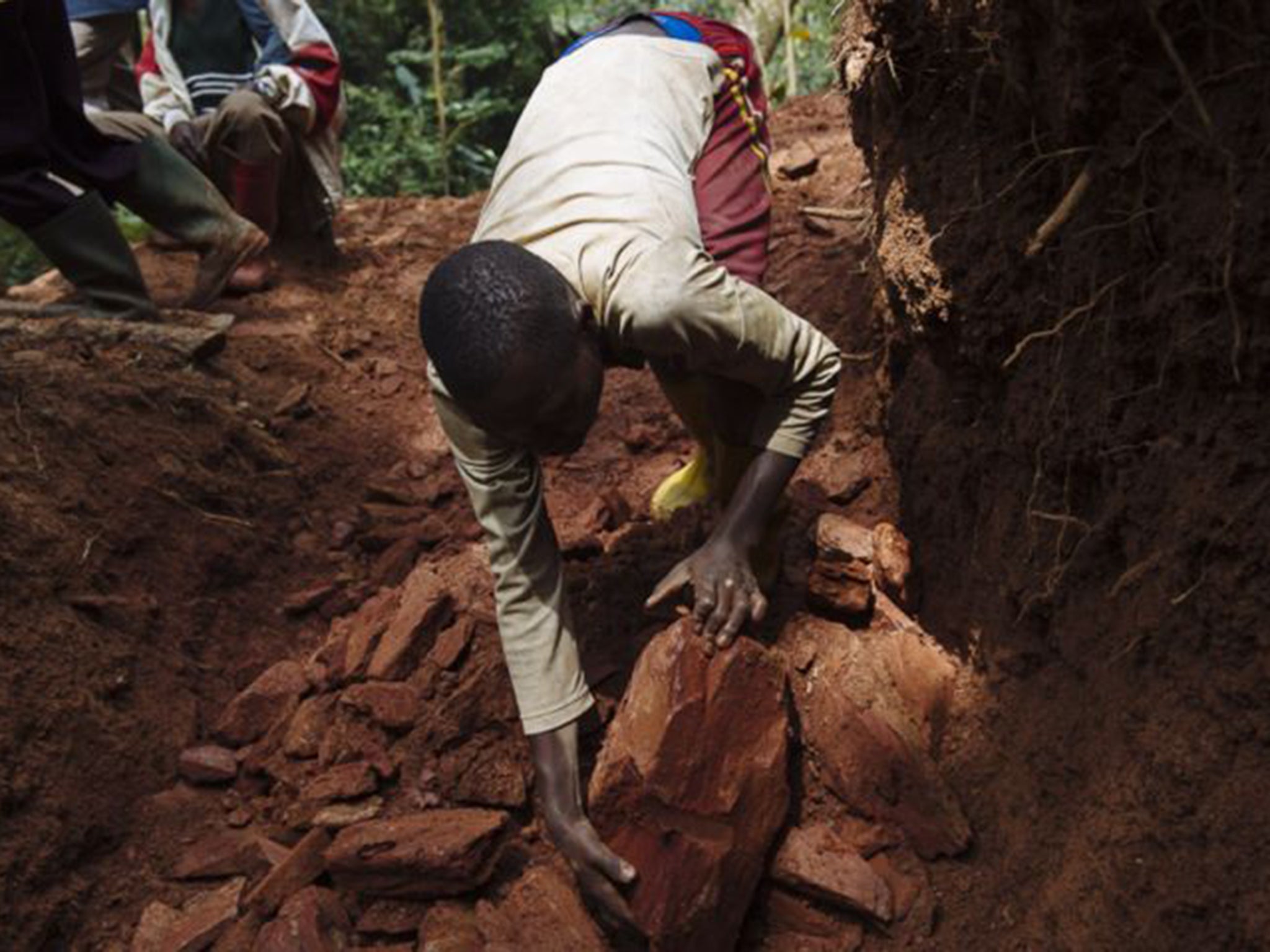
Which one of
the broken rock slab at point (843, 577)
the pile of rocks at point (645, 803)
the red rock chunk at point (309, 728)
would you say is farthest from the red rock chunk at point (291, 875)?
the broken rock slab at point (843, 577)

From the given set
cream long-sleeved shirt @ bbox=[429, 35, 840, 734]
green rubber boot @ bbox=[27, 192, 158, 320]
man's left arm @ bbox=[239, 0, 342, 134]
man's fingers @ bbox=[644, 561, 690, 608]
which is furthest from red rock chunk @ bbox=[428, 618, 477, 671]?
man's left arm @ bbox=[239, 0, 342, 134]

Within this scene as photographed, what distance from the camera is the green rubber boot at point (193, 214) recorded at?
3.79 meters

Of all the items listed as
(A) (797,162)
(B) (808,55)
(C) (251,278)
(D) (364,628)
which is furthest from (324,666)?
(B) (808,55)

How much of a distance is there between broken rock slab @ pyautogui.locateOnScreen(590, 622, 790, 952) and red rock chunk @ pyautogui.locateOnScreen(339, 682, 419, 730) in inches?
25.8

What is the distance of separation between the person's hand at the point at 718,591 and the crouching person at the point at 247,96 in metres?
2.98

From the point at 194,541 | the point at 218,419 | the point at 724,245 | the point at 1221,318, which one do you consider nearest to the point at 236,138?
the point at 218,419

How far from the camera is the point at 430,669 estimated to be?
261cm

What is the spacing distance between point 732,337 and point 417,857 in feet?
4.14

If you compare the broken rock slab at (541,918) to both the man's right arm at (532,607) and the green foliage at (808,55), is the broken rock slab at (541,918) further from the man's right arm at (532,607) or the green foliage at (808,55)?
the green foliage at (808,55)

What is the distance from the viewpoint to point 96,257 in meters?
3.52

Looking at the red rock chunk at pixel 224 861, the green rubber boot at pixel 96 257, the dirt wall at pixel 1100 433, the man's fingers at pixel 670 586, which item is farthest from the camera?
the green rubber boot at pixel 96 257

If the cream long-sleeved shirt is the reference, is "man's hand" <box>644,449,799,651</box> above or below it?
below

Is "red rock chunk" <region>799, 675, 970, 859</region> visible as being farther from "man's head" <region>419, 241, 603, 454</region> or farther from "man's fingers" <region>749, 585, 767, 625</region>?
"man's head" <region>419, 241, 603, 454</region>

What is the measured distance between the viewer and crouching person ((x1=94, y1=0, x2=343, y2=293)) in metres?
4.33
